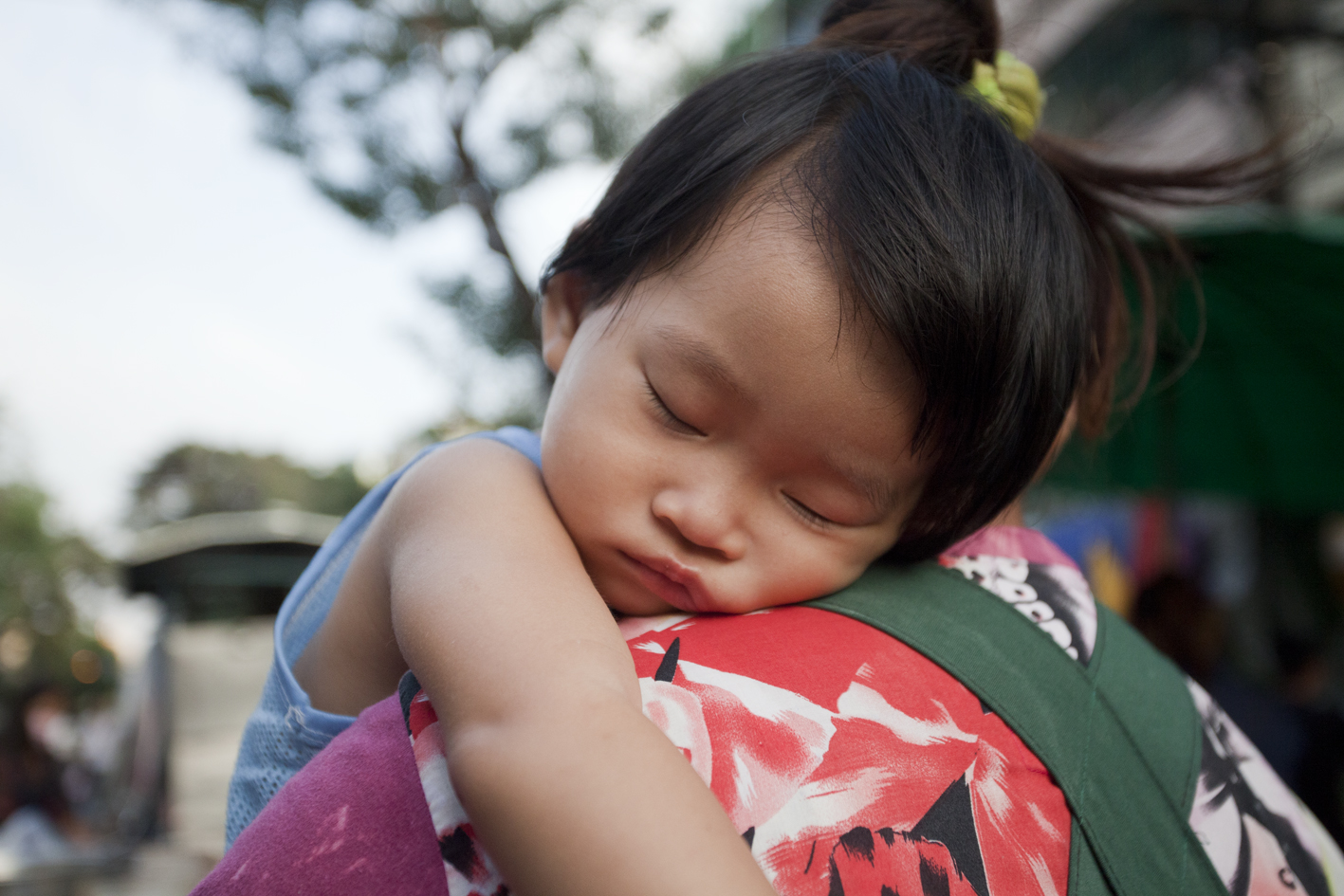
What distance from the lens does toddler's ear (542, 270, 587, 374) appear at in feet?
4.09

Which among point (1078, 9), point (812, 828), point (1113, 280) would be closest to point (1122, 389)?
point (1113, 280)

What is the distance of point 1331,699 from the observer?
5.79 m

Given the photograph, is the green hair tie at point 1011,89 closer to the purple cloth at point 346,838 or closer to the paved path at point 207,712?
the purple cloth at point 346,838

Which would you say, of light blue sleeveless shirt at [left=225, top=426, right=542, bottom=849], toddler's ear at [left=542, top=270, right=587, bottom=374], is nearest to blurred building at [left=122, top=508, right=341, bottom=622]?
light blue sleeveless shirt at [left=225, top=426, right=542, bottom=849]

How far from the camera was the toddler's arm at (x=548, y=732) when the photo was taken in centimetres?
58

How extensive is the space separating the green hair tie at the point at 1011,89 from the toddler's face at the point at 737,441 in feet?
1.94

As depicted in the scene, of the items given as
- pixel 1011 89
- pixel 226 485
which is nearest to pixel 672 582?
pixel 1011 89

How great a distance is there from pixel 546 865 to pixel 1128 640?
0.86m

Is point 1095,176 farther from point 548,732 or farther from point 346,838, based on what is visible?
point 346,838

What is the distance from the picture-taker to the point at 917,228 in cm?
96

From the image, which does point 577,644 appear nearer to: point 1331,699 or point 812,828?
point 812,828

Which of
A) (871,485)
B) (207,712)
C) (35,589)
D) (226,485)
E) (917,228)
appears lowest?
(226,485)

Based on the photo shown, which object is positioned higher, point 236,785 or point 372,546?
point 372,546

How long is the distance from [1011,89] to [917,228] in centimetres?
61
